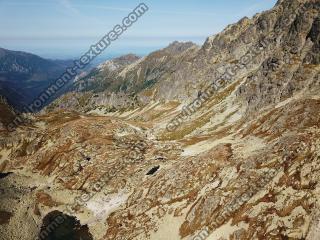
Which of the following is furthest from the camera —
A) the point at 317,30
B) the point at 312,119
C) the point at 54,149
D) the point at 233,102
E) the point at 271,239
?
the point at 233,102

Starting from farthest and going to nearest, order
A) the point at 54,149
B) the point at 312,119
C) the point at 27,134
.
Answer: the point at 27,134
the point at 54,149
the point at 312,119

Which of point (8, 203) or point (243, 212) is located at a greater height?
point (8, 203)

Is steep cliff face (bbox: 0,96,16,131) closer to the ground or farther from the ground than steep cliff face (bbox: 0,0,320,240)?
farther from the ground

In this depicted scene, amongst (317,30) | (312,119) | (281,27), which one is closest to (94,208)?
(312,119)

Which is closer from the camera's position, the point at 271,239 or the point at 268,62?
the point at 271,239

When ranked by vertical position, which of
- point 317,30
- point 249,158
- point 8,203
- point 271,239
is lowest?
point 271,239

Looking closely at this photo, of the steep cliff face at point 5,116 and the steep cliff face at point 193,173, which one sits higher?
the steep cliff face at point 5,116

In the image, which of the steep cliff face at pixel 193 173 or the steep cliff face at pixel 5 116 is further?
the steep cliff face at pixel 5 116

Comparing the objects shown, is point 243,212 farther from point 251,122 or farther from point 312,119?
point 251,122

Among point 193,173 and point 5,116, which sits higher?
point 5,116

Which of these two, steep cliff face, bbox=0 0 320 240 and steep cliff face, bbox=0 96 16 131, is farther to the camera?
steep cliff face, bbox=0 96 16 131

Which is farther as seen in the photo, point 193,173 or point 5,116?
point 5,116
